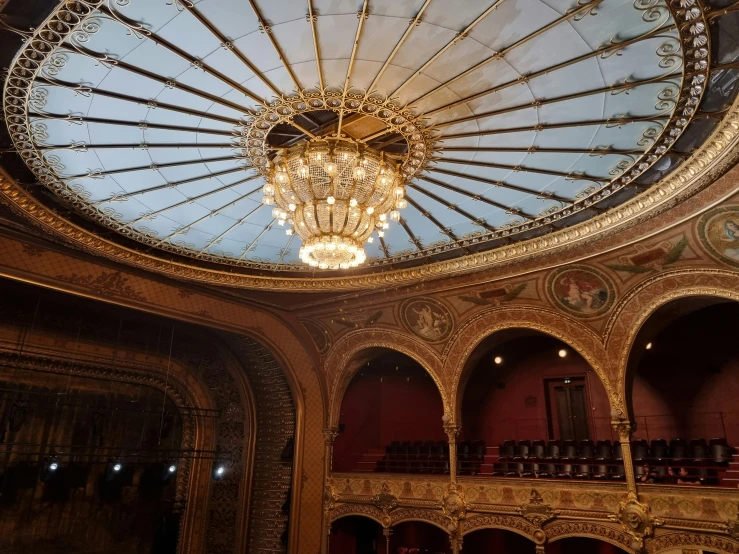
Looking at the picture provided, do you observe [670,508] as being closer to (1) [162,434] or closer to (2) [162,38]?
(2) [162,38]

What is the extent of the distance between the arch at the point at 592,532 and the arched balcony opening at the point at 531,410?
138cm

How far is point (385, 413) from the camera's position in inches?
597

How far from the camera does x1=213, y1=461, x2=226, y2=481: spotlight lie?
13633mm

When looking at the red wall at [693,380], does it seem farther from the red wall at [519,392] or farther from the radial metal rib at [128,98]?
the radial metal rib at [128,98]

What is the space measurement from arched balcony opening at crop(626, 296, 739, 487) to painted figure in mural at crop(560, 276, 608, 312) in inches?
75.0

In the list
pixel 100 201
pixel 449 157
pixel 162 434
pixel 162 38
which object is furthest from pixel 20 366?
pixel 449 157

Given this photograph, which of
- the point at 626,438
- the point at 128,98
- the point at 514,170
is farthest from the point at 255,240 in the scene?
the point at 626,438

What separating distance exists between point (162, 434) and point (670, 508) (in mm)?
10934

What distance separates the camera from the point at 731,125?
563 cm

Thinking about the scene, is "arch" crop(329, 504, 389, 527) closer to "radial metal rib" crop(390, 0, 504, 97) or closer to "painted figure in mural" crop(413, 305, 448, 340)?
"painted figure in mural" crop(413, 305, 448, 340)

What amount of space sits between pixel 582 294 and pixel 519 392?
538cm

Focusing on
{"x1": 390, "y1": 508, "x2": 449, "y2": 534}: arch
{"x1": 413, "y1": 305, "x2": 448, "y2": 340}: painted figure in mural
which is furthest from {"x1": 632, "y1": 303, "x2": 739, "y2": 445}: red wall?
{"x1": 390, "y1": 508, "x2": 449, "y2": 534}: arch

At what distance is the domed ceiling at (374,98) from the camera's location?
456 centimetres

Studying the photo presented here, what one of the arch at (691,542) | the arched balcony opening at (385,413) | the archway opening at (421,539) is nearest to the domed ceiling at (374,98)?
the arch at (691,542)
